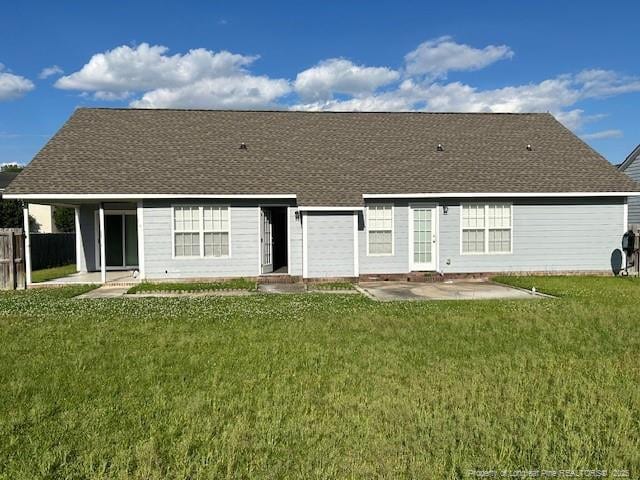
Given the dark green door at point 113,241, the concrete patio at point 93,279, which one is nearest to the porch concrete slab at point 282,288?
the concrete patio at point 93,279

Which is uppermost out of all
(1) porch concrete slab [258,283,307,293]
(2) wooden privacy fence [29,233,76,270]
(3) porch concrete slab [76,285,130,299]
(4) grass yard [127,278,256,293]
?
(2) wooden privacy fence [29,233,76,270]

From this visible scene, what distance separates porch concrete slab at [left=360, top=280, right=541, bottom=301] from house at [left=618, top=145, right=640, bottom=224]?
12.5 metres

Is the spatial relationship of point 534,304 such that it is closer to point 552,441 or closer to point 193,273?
point 552,441

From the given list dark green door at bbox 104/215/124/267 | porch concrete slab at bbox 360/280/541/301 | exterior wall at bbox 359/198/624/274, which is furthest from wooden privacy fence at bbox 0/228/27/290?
exterior wall at bbox 359/198/624/274

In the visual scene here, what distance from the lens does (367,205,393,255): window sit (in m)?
16.3

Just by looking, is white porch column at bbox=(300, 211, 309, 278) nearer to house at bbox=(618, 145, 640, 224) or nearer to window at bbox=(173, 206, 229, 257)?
window at bbox=(173, 206, 229, 257)

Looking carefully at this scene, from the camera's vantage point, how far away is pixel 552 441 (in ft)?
14.4

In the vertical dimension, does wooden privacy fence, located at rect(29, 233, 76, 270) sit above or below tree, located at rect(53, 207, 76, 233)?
below

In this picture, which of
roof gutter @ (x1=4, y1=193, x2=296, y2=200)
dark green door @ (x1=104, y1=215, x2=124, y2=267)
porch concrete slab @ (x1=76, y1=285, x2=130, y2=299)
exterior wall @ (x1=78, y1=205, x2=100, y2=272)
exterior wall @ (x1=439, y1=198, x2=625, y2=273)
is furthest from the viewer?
dark green door @ (x1=104, y1=215, x2=124, y2=267)

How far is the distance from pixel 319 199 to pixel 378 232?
7.53ft

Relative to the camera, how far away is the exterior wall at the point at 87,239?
18.2m

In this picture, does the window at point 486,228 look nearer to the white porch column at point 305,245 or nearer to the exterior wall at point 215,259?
the white porch column at point 305,245

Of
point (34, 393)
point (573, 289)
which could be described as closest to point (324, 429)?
point (34, 393)

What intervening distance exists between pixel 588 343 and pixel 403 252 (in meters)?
8.78
